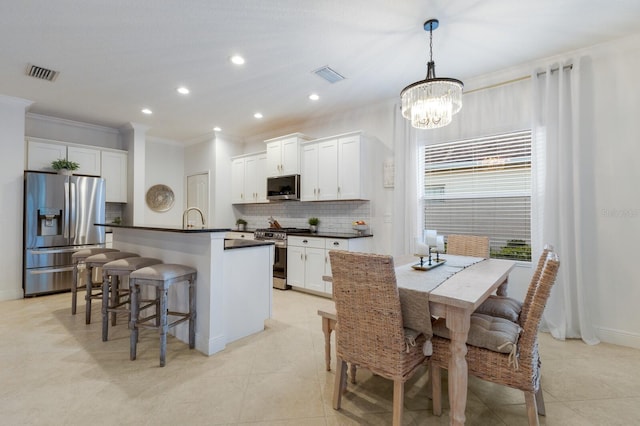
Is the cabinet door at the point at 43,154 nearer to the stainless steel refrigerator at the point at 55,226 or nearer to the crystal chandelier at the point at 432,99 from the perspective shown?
the stainless steel refrigerator at the point at 55,226

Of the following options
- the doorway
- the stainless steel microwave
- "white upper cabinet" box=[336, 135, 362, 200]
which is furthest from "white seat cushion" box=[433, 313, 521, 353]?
the doorway

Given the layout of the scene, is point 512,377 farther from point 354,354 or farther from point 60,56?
point 60,56

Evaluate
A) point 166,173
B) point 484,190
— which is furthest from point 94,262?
point 484,190

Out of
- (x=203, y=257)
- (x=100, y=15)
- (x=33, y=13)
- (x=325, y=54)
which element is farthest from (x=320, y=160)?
(x=33, y=13)

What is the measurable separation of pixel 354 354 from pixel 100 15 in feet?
10.4

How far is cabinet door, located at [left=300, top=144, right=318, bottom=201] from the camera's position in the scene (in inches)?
186

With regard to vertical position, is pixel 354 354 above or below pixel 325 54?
below

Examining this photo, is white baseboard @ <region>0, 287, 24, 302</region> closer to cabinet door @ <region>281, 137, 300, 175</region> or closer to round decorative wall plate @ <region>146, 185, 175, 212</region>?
round decorative wall plate @ <region>146, 185, 175, 212</region>

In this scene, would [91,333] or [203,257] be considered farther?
[91,333]

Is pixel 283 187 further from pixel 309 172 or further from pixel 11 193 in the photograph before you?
pixel 11 193

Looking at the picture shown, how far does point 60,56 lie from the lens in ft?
10.0

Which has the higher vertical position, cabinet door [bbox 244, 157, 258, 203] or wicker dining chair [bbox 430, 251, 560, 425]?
cabinet door [bbox 244, 157, 258, 203]

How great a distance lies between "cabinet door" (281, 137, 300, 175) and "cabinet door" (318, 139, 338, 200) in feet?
1.44

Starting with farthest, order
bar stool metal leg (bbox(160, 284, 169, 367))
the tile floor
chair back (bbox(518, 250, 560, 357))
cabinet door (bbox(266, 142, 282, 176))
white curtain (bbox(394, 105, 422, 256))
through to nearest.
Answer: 1. cabinet door (bbox(266, 142, 282, 176))
2. white curtain (bbox(394, 105, 422, 256))
3. bar stool metal leg (bbox(160, 284, 169, 367))
4. the tile floor
5. chair back (bbox(518, 250, 560, 357))
